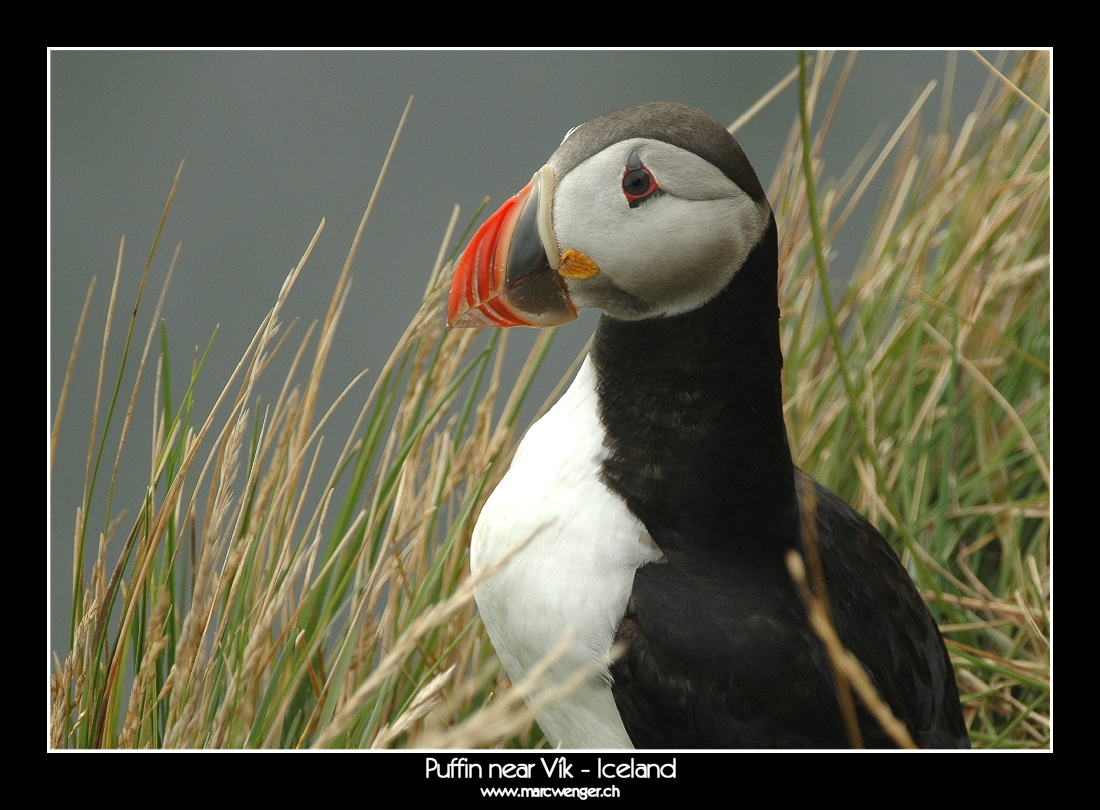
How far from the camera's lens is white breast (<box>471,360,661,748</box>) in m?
1.33

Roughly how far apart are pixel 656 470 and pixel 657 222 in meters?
0.35

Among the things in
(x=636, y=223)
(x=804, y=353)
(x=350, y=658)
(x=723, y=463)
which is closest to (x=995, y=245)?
(x=804, y=353)

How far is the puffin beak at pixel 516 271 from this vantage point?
126cm

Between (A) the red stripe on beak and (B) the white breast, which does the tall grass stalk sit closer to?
(B) the white breast

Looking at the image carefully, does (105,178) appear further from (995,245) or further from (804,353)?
(995,245)

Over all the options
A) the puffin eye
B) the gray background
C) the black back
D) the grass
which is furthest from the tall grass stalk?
the puffin eye

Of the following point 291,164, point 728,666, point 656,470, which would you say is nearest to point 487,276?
point 656,470

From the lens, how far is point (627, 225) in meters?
1.21

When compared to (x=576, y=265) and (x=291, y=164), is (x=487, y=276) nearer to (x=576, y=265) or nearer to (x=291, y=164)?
(x=576, y=265)

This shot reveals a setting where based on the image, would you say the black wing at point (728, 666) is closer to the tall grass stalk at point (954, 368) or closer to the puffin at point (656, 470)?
the puffin at point (656, 470)

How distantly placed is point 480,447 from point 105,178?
1.00m

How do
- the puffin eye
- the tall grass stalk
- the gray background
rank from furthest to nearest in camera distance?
the tall grass stalk → the gray background → the puffin eye

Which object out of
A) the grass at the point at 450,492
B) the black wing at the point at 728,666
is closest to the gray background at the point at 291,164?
the grass at the point at 450,492

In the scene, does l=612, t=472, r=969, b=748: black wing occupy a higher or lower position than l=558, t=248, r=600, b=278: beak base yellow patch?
lower
